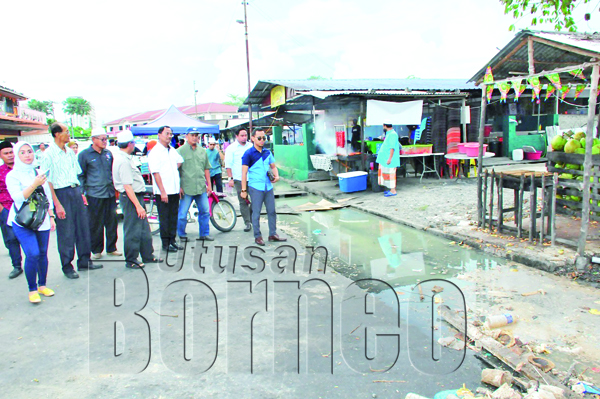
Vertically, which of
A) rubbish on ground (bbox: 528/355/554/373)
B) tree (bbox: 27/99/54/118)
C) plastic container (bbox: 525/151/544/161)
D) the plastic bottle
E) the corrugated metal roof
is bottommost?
rubbish on ground (bbox: 528/355/554/373)

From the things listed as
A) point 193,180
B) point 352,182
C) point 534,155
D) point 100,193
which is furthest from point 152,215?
point 534,155

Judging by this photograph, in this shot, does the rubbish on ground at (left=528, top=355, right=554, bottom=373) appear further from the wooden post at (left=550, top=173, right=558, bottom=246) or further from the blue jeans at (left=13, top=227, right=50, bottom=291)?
the blue jeans at (left=13, top=227, right=50, bottom=291)

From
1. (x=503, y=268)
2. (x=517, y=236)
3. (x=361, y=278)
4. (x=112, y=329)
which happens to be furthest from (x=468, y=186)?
(x=112, y=329)

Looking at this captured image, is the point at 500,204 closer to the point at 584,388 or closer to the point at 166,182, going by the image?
the point at 584,388

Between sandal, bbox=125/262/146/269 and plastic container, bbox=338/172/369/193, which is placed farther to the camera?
plastic container, bbox=338/172/369/193

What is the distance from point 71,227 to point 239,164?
3453 millimetres

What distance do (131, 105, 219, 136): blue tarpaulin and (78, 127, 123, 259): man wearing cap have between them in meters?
10.8

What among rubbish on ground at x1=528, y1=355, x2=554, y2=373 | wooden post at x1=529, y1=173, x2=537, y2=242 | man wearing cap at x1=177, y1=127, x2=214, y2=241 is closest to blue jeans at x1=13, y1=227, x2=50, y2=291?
man wearing cap at x1=177, y1=127, x2=214, y2=241

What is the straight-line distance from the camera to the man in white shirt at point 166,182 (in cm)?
601

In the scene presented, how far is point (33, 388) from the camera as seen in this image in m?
2.97

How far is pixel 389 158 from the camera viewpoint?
10.5m

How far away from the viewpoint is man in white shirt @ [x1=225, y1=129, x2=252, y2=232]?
7.83m

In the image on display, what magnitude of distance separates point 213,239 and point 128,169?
217 cm

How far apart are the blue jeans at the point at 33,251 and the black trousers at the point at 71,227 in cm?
41
